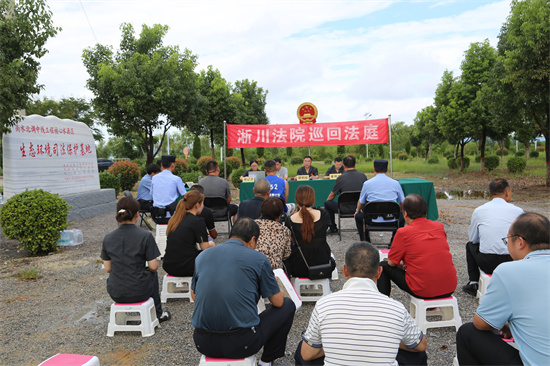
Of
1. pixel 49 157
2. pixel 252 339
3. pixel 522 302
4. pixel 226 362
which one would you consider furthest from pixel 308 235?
pixel 49 157

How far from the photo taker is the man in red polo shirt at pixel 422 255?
3100 mm

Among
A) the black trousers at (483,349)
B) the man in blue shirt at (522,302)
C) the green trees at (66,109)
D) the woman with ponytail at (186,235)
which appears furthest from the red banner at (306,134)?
the green trees at (66,109)

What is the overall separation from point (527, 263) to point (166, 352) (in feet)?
8.92

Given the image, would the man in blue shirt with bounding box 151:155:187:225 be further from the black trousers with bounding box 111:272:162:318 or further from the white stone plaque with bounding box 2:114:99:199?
the white stone plaque with bounding box 2:114:99:199

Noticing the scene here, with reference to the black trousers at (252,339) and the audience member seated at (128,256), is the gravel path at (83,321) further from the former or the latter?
the audience member seated at (128,256)

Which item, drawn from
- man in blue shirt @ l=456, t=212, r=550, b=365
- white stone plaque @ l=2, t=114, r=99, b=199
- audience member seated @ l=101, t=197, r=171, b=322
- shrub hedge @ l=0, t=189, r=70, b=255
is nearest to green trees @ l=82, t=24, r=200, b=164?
white stone plaque @ l=2, t=114, r=99, b=199

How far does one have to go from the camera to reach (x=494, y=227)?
355 centimetres

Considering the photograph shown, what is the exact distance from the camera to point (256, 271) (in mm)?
2383

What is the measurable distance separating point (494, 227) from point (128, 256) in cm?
336

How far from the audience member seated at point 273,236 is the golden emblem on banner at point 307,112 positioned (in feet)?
23.9

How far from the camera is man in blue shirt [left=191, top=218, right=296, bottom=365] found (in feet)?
7.48

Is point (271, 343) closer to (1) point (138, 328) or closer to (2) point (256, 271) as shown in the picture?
(2) point (256, 271)

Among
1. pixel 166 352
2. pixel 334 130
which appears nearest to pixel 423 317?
pixel 166 352

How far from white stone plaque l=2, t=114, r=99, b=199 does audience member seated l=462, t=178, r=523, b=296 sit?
7661 millimetres
